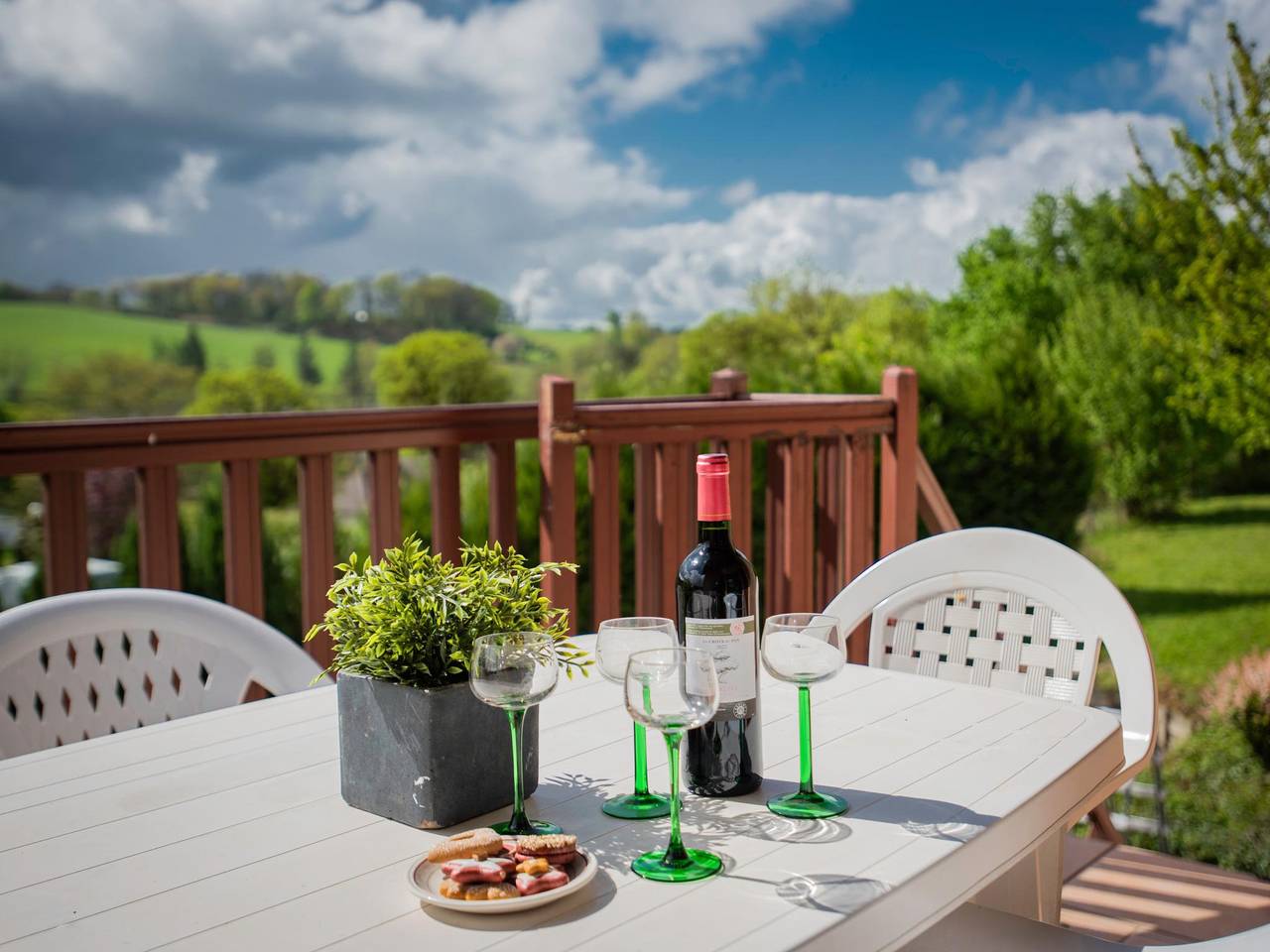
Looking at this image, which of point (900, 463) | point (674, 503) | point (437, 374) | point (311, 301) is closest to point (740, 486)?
point (674, 503)

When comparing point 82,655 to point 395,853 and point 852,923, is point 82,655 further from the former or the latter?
point 852,923

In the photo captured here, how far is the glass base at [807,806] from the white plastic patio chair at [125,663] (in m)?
0.80

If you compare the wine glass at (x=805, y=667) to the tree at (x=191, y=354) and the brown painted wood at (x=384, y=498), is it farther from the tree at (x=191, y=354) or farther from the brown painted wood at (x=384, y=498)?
the tree at (x=191, y=354)

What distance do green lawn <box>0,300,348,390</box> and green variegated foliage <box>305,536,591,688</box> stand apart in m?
13.0

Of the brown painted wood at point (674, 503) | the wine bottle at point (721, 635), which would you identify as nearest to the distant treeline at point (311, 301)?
the brown painted wood at point (674, 503)

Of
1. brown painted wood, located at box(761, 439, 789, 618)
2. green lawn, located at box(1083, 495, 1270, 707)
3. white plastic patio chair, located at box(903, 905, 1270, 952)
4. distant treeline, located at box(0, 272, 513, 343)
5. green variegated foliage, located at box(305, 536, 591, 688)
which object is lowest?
green lawn, located at box(1083, 495, 1270, 707)

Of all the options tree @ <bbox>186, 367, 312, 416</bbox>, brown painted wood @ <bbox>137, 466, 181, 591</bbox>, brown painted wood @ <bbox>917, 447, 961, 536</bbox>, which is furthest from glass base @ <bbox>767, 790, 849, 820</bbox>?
tree @ <bbox>186, 367, 312, 416</bbox>

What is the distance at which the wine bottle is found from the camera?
3.20ft

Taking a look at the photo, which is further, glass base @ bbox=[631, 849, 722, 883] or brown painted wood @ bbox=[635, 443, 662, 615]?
brown painted wood @ bbox=[635, 443, 662, 615]

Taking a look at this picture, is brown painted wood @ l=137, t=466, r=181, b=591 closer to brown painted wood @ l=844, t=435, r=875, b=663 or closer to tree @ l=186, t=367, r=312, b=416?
brown painted wood @ l=844, t=435, r=875, b=663

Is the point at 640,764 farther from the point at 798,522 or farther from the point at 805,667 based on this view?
the point at 798,522

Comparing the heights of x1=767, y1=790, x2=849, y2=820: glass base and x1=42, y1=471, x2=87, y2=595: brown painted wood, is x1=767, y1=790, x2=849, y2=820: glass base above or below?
below

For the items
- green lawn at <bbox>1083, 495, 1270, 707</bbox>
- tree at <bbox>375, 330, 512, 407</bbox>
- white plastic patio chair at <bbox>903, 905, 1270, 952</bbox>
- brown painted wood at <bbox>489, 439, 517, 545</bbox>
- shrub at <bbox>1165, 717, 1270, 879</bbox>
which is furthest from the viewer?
tree at <bbox>375, 330, 512, 407</bbox>

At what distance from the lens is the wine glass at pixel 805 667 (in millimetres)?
980
